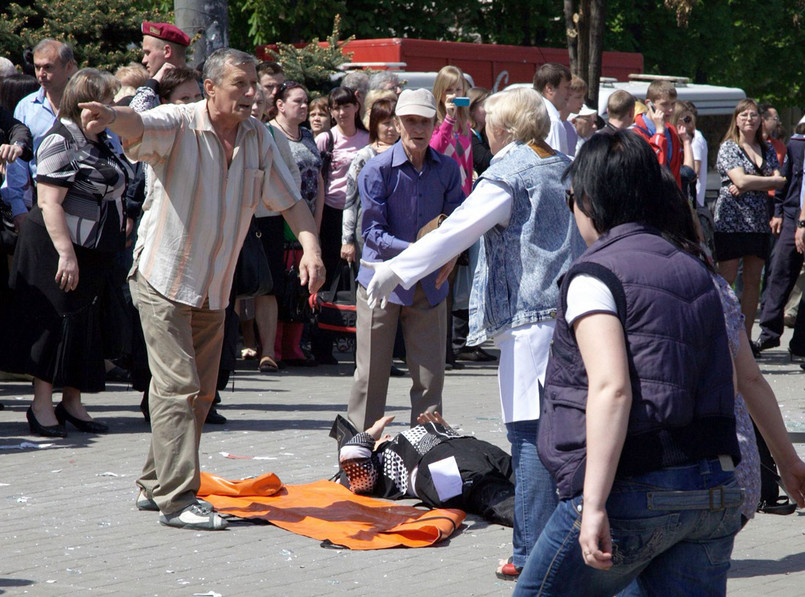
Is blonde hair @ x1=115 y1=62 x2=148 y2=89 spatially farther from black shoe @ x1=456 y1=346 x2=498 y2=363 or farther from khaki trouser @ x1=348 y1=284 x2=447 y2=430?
black shoe @ x1=456 y1=346 x2=498 y2=363

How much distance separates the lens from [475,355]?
41.1 feet

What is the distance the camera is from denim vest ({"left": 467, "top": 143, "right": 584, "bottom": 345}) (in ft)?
16.4

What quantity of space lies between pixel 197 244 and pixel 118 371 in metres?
4.91

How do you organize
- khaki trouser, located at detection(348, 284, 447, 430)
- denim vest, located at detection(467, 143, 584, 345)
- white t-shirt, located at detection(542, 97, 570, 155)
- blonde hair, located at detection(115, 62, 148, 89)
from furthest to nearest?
1. blonde hair, located at detection(115, 62, 148, 89)
2. white t-shirt, located at detection(542, 97, 570, 155)
3. khaki trouser, located at detection(348, 284, 447, 430)
4. denim vest, located at detection(467, 143, 584, 345)

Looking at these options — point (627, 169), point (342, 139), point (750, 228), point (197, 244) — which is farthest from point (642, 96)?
point (627, 169)

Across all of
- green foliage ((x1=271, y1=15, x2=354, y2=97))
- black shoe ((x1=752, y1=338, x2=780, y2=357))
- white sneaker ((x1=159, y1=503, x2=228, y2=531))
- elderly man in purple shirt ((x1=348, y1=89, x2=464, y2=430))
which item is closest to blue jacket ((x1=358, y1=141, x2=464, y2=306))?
elderly man in purple shirt ((x1=348, y1=89, x2=464, y2=430))

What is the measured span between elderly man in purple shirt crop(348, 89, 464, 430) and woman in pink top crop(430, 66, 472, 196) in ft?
5.62

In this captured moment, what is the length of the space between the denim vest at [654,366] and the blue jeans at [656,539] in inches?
1.9

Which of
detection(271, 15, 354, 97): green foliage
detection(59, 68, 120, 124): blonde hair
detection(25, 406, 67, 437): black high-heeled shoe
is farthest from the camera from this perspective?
detection(271, 15, 354, 97): green foliage

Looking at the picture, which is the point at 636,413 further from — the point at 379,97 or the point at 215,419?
the point at 379,97

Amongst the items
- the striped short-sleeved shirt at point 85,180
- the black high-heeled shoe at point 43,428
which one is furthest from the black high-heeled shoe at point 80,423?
the striped short-sleeved shirt at point 85,180

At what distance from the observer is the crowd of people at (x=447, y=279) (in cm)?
315

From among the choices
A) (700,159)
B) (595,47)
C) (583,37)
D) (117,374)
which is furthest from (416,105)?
(583,37)

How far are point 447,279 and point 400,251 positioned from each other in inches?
27.7
